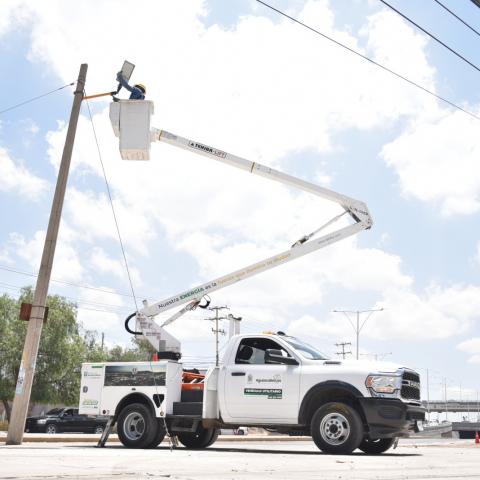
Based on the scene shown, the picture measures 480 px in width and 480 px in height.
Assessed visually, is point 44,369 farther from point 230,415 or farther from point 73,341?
point 230,415

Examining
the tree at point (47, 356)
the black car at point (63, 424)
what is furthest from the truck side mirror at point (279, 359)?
the tree at point (47, 356)

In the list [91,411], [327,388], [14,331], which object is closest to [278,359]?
[327,388]

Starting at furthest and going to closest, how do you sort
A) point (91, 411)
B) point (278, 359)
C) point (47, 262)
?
point (47, 262) < point (91, 411) < point (278, 359)

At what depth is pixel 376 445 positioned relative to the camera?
13297 mm

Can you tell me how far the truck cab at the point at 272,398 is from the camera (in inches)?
470

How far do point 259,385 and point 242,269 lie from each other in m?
4.44

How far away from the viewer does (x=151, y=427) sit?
1343 cm

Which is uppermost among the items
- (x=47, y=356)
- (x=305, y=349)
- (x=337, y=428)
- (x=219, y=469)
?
(x=47, y=356)

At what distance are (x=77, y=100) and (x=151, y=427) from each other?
25.9ft

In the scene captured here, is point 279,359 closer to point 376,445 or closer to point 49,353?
point 376,445

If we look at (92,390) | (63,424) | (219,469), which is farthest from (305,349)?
(63,424)

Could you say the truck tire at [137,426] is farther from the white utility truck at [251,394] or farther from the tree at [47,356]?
the tree at [47,356]

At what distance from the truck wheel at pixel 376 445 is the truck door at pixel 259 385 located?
67.8 inches

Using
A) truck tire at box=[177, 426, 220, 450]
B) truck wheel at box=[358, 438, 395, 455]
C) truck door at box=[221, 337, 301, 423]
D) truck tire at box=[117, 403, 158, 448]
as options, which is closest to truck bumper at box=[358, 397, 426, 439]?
truck door at box=[221, 337, 301, 423]
